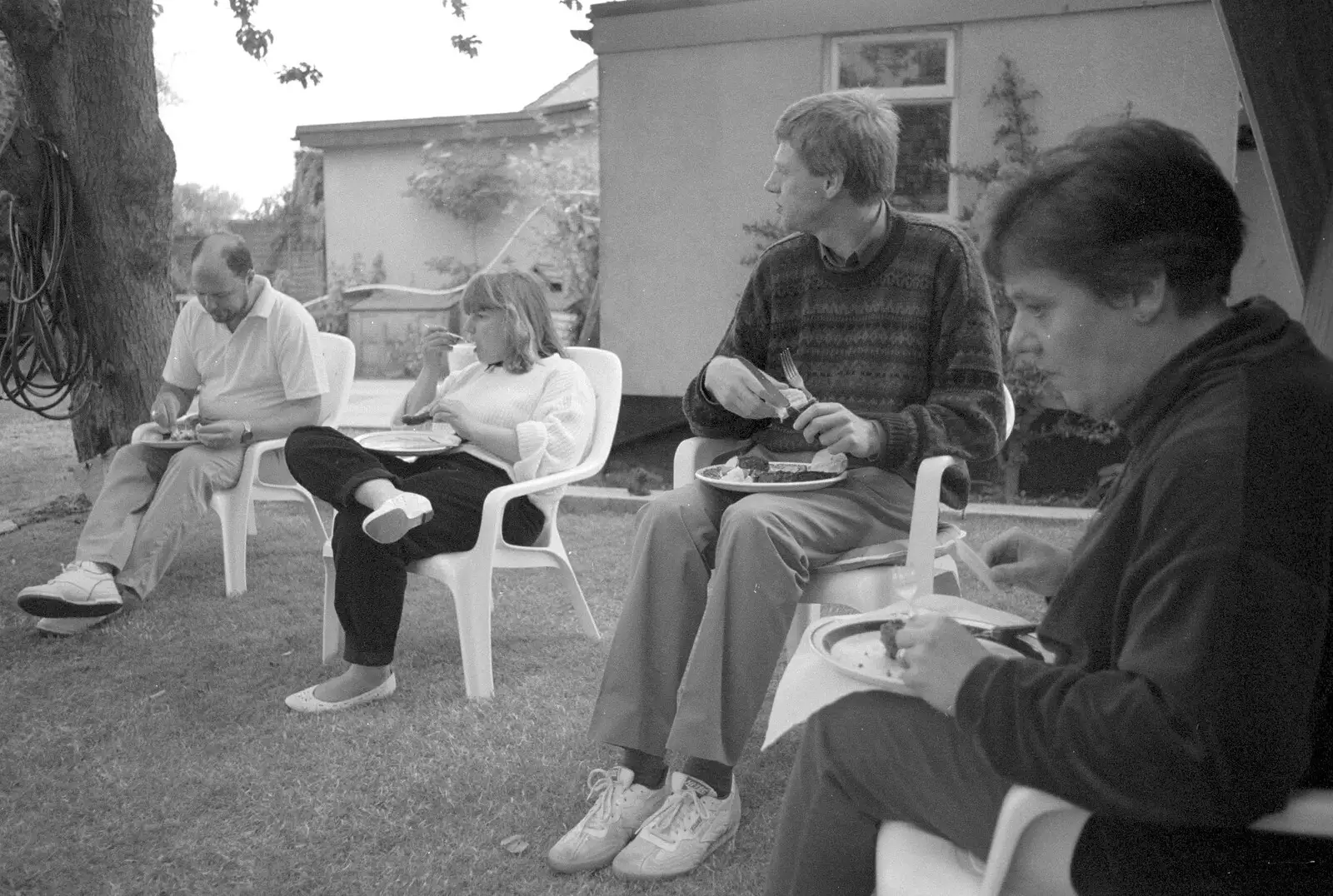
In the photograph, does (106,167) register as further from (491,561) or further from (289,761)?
(289,761)

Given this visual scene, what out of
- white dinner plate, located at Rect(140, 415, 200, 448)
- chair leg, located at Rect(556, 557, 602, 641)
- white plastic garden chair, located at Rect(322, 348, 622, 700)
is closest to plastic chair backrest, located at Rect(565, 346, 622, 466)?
white plastic garden chair, located at Rect(322, 348, 622, 700)

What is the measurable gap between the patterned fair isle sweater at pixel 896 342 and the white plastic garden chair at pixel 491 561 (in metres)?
0.77

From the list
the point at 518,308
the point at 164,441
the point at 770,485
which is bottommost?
the point at 164,441

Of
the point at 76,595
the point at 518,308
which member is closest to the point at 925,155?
the point at 518,308

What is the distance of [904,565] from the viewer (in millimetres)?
2502

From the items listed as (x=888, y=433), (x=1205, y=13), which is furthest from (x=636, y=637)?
(x=1205, y=13)

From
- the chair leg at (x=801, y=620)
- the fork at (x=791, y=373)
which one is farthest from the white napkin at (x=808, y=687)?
the chair leg at (x=801, y=620)

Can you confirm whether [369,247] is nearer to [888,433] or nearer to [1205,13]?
[1205,13]

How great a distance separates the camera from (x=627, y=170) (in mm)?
7492

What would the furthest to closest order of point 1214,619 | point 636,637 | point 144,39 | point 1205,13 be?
point 1205,13 < point 144,39 < point 636,637 < point 1214,619

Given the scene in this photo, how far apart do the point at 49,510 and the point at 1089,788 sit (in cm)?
588

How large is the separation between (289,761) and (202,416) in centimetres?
200

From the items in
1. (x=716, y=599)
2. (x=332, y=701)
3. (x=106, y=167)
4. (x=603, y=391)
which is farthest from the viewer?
(x=106, y=167)

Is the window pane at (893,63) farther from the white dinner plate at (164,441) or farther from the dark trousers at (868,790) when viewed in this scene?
the dark trousers at (868,790)
